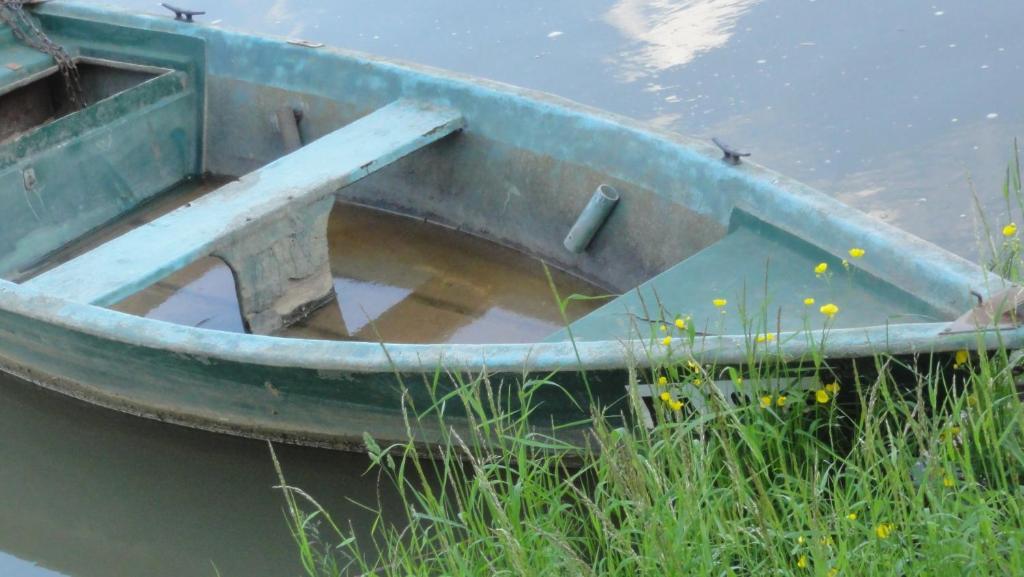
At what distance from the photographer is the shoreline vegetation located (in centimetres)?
195

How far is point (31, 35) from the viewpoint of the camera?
4832 millimetres

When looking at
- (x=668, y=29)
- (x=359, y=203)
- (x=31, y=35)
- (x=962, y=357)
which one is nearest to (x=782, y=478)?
(x=962, y=357)

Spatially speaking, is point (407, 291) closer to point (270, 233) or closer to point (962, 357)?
point (270, 233)

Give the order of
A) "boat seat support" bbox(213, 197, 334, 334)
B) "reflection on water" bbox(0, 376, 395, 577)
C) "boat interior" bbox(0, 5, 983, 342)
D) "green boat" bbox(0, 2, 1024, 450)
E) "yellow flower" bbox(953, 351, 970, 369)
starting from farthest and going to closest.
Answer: "boat seat support" bbox(213, 197, 334, 334)
"reflection on water" bbox(0, 376, 395, 577)
"boat interior" bbox(0, 5, 983, 342)
"green boat" bbox(0, 2, 1024, 450)
"yellow flower" bbox(953, 351, 970, 369)

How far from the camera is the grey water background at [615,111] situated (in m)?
3.35

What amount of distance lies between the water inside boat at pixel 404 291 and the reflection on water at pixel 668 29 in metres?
1.72

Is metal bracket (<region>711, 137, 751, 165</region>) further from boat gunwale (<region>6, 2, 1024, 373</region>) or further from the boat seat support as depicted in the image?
the boat seat support

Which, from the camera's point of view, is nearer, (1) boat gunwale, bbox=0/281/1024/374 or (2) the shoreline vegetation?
(2) the shoreline vegetation

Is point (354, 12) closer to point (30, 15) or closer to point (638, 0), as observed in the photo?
point (638, 0)

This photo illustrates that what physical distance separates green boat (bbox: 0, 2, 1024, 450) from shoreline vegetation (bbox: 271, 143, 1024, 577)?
0.24ft

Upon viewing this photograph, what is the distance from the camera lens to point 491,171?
395 centimetres

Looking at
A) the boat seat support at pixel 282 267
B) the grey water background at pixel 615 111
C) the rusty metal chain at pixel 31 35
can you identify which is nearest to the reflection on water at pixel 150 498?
the grey water background at pixel 615 111

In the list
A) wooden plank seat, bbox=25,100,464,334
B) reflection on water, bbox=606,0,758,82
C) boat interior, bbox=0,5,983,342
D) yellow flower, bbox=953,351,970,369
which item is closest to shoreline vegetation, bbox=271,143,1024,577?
yellow flower, bbox=953,351,970,369

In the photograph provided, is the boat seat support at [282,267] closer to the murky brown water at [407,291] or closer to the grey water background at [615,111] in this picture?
the murky brown water at [407,291]
